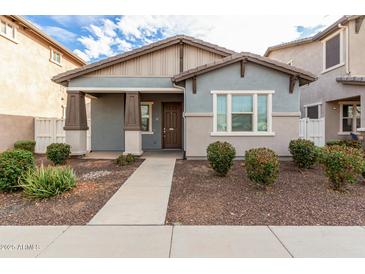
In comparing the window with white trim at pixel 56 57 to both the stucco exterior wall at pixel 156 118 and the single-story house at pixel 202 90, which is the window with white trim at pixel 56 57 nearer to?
the single-story house at pixel 202 90

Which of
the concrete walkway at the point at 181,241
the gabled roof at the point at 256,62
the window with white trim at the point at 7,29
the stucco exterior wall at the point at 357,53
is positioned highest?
the window with white trim at the point at 7,29

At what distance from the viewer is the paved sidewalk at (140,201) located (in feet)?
15.1

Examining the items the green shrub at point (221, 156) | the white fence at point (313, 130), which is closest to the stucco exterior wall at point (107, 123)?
the green shrub at point (221, 156)

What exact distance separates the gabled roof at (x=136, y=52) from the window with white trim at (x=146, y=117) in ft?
11.2

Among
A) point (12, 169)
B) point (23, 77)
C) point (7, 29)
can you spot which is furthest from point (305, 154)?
point (7, 29)

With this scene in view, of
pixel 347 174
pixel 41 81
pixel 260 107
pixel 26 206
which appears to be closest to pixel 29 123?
pixel 41 81

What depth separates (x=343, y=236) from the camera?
153 inches

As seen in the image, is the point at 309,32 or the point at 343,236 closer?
the point at 343,236

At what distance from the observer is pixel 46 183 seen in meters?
5.84

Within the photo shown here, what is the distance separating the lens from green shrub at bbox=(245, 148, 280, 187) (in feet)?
19.3

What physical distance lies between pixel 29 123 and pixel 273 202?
13.5 metres

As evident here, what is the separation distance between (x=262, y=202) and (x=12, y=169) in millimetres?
6329

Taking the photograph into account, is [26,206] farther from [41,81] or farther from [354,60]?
[354,60]

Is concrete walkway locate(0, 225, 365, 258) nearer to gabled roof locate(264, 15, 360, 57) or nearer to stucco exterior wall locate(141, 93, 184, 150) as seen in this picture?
stucco exterior wall locate(141, 93, 184, 150)
